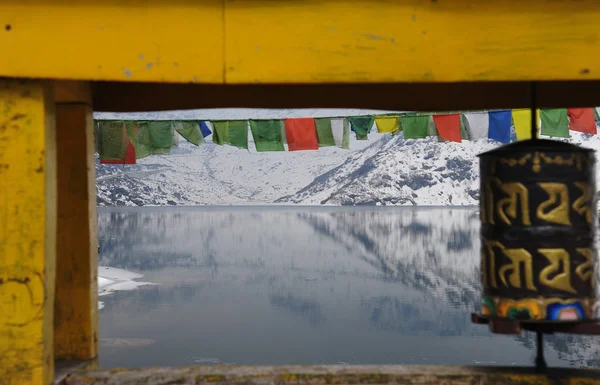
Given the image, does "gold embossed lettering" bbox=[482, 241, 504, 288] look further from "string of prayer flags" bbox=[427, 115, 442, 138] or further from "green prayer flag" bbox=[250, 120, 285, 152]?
"green prayer flag" bbox=[250, 120, 285, 152]

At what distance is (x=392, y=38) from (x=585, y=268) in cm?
172

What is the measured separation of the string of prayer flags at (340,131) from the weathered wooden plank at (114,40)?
9779mm

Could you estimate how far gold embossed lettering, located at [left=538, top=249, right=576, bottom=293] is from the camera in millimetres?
3502

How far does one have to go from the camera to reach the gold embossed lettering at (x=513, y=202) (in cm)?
355

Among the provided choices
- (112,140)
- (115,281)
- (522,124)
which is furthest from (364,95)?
(115,281)

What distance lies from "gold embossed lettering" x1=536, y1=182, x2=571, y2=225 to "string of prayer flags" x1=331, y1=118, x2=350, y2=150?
9.81 m

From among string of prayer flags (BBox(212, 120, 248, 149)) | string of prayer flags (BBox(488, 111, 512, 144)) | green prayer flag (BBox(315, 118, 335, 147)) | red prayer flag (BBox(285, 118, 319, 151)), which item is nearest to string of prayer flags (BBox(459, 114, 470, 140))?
string of prayer flags (BBox(488, 111, 512, 144))

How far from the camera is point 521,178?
3.57m

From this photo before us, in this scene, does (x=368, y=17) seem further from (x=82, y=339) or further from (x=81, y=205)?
(x=82, y=339)

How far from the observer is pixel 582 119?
11.7 m

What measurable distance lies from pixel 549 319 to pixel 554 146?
993 mm

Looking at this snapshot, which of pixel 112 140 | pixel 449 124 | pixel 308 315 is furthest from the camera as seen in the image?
pixel 308 315

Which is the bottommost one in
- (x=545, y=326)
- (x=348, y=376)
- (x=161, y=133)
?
(x=348, y=376)

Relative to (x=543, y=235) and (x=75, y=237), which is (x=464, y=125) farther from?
(x=543, y=235)
